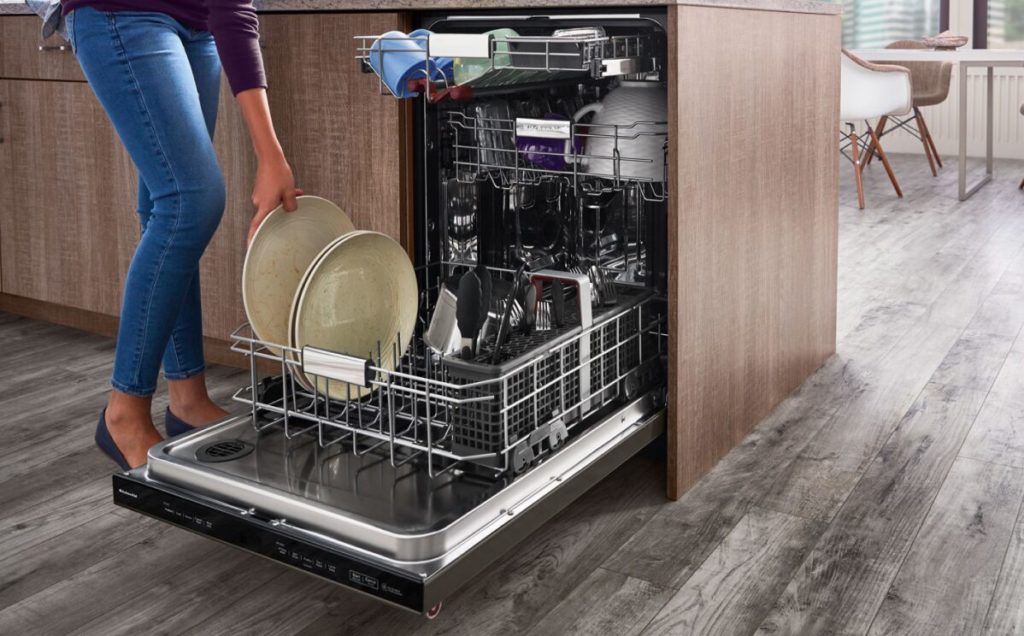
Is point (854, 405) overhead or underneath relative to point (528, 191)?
underneath

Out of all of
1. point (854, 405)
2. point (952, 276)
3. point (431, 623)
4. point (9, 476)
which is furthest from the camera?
point (952, 276)

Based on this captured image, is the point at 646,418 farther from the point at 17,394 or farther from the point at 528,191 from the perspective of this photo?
the point at 17,394

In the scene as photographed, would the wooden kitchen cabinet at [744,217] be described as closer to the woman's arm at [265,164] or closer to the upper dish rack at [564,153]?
the upper dish rack at [564,153]

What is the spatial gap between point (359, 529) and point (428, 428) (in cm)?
16

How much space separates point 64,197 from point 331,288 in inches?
52.2

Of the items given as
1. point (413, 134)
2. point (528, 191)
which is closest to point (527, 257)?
point (528, 191)

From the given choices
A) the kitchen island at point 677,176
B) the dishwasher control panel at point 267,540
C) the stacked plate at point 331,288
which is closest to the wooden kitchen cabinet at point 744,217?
the kitchen island at point 677,176

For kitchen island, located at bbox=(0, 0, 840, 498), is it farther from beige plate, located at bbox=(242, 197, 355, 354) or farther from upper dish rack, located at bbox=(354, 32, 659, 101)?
beige plate, located at bbox=(242, 197, 355, 354)

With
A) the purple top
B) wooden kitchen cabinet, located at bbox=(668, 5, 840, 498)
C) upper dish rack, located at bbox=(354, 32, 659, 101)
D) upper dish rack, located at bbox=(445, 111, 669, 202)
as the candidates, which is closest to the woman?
the purple top

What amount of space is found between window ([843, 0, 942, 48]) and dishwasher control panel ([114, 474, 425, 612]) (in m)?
6.72

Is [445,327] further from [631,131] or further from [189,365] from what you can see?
[189,365]

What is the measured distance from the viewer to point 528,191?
2062mm

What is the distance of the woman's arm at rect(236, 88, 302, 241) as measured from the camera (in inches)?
70.9

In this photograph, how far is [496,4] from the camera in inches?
70.2
